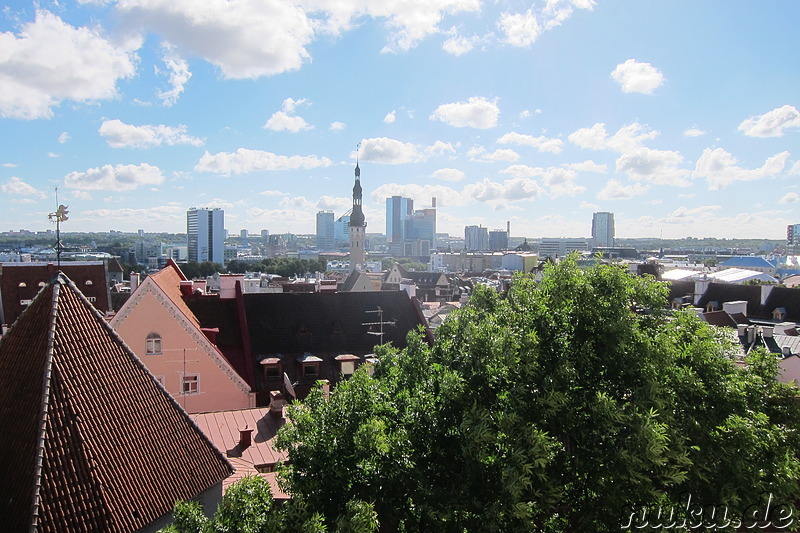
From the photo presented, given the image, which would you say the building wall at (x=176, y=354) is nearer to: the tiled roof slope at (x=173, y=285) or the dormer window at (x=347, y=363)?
the tiled roof slope at (x=173, y=285)

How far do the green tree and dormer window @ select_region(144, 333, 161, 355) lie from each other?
524 inches

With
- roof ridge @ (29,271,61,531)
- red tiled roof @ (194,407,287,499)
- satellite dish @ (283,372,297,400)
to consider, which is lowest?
satellite dish @ (283,372,297,400)

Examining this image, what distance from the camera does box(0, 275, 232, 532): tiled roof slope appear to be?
33.9ft

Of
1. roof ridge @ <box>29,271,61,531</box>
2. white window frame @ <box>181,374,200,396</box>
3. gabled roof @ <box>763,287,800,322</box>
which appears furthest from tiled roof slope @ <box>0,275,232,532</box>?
gabled roof @ <box>763,287,800,322</box>

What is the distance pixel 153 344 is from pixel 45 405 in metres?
15.1

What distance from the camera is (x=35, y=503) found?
991 centimetres

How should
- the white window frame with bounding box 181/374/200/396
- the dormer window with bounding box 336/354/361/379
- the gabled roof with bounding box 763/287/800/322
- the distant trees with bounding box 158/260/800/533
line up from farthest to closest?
the gabled roof with bounding box 763/287/800/322, the dormer window with bounding box 336/354/361/379, the white window frame with bounding box 181/374/200/396, the distant trees with bounding box 158/260/800/533

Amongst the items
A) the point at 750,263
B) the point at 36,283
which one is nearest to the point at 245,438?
the point at 36,283

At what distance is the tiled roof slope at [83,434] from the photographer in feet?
33.9

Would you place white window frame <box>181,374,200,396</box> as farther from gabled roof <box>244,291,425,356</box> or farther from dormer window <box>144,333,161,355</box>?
gabled roof <box>244,291,425,356</box>

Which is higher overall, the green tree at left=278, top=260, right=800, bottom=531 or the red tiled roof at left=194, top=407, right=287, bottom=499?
the green tree at left=278, top=260, right=800, bottom=531

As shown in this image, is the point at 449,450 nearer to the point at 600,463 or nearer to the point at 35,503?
the point at 600,463

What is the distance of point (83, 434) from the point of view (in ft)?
36.0

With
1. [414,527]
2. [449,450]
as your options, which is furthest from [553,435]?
[414,527]
